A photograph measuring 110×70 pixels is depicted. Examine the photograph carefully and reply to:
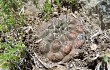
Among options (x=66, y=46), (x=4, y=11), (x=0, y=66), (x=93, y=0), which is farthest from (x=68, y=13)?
(x=0, y=66)

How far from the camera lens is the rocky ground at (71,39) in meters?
3.09

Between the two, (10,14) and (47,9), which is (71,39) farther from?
(10,14)

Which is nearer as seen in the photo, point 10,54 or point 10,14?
point 10,54

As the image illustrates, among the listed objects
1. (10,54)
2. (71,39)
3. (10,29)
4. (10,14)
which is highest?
(10,14)

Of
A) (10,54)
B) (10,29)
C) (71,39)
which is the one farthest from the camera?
(10,29)

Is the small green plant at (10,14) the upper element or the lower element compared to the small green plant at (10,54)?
upper

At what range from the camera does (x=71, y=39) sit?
3.21m

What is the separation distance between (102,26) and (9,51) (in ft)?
4.59

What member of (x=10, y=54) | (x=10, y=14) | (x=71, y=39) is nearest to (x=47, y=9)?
(x=10, y=14)

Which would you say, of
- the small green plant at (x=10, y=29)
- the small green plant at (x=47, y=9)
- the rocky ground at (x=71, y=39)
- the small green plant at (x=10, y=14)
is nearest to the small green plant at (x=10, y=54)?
the small green plant at (x=10, y=29)

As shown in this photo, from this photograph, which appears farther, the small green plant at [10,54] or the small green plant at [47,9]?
the small green plant at [47,9]

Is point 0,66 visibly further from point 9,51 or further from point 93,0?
point 93,0

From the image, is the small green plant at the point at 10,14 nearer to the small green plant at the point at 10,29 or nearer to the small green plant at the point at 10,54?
the small green plant at the point at 10,29

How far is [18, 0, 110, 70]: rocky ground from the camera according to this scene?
10.1 feet
